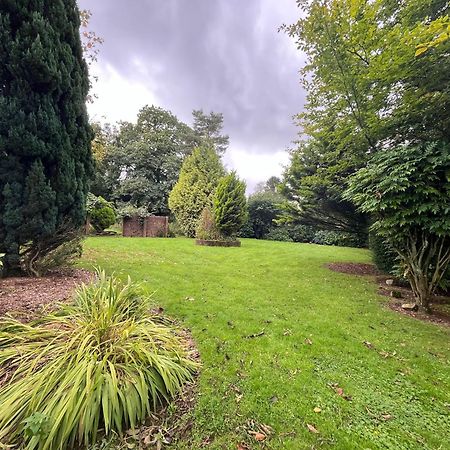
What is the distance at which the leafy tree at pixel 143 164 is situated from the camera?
18781 mm

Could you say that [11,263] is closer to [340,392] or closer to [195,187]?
[340,392]

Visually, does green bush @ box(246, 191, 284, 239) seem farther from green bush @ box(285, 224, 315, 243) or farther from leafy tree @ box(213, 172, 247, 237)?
leafy tree @ box(213, 172, 247, 237)

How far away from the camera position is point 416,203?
4.17m

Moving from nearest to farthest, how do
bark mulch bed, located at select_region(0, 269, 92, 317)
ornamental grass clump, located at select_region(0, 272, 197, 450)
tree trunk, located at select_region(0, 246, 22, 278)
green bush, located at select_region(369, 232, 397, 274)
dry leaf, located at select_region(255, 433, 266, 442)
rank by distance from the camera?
1. ornamental grass clump, located at select_region(0, 272, 197, 450)
2. dry leaf, located at select_region(255, 433, 266, 442)
3. bark mulch bed, located at select_region(0, 269, 92, 317)
4. tree trunk, located at select_region(0, 246, 22, 278)
5. green bush, located at select_region(369, 232, 397, 274)

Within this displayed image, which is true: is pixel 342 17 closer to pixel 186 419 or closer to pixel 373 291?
pixel 373 291

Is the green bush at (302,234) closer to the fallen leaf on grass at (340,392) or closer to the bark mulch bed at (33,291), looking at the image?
the bark mulch bed at (33,291)

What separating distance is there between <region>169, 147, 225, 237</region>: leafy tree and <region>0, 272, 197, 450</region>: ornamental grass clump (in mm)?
11723

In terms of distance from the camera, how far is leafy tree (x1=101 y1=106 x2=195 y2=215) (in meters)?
18.8

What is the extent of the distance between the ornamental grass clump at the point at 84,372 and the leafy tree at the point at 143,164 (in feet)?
53.0

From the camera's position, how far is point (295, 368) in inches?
101

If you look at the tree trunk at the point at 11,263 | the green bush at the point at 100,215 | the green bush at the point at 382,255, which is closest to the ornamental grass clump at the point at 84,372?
the tree trunk at the point at 11,263

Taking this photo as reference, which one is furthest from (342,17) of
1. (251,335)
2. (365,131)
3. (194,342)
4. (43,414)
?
(43,414)

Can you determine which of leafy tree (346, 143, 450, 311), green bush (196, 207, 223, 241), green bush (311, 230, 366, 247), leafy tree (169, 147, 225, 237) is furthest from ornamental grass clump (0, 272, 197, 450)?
green bush (311, 230, 366, 247)

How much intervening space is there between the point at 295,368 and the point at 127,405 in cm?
161
